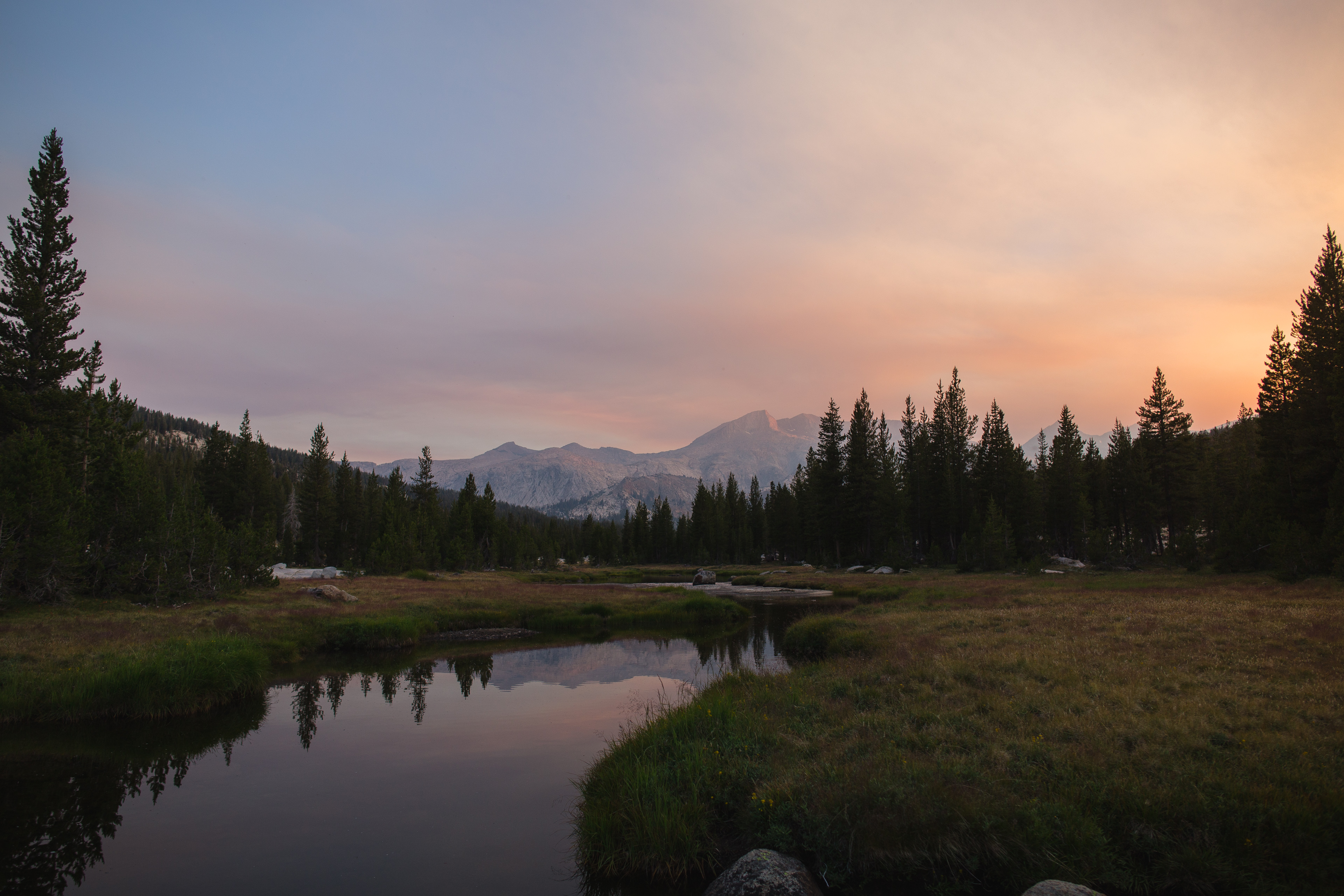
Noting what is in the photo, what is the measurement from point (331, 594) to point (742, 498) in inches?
4321

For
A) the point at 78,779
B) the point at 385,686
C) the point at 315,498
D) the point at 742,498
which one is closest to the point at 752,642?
the point at 385,686

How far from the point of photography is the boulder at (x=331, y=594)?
138 ft

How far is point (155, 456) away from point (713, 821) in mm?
165048

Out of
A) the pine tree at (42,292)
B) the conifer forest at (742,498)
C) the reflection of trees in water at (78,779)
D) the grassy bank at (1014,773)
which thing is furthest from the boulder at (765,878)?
the pine tree at (42,292)

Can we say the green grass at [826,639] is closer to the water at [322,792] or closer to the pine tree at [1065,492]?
the water at [322,792]

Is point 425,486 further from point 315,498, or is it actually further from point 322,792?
point 322,792

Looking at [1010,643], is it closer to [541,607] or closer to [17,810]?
[17,810]

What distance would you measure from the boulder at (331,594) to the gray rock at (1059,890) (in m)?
42.7

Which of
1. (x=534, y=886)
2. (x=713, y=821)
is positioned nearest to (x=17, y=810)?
(x=534, y=886)

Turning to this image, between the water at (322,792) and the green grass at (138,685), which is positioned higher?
the green grass at (138,685)

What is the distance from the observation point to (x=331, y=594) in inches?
1690

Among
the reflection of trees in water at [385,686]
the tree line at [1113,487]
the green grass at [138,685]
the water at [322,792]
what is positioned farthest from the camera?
the tree line at [1113,487]

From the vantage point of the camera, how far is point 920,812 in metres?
9.27

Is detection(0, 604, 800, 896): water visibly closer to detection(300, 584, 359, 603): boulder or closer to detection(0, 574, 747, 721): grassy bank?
detection(0, 574, 747, 721): grassy bank
